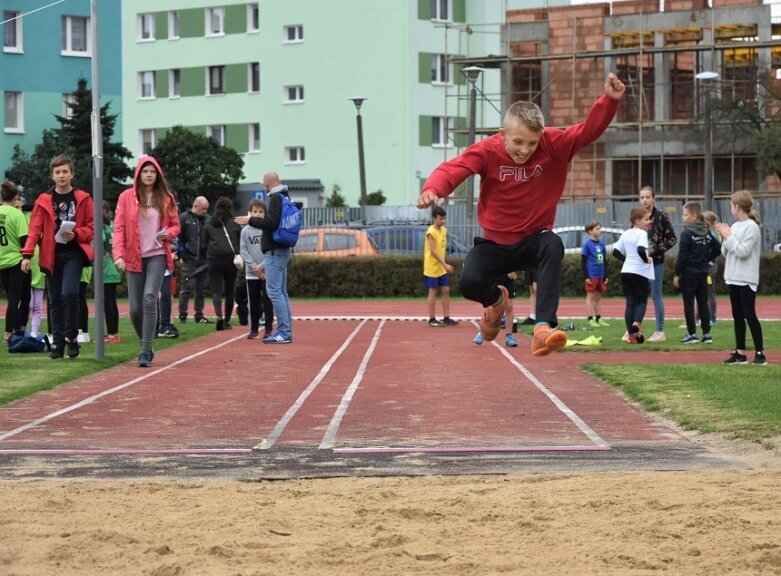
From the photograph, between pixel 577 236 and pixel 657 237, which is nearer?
pixel 657 237

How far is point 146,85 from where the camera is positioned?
66.8 m

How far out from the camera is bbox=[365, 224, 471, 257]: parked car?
1331 inches

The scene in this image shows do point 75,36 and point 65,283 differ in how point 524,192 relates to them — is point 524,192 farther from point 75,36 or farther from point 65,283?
point 75,36

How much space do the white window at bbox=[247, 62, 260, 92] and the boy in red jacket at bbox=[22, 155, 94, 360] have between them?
5052cm

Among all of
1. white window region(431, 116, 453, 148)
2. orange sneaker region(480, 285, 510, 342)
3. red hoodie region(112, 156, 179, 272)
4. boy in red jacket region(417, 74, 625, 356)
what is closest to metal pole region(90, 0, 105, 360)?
red hoodie region(112, 156, 179, 272)

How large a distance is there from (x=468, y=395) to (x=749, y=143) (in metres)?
35.4

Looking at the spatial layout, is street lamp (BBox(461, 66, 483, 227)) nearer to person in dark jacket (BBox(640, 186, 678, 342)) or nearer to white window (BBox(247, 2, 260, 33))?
person in dark jacket (BBox(640, 186, 678, 342))

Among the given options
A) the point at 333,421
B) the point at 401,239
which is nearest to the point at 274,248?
the point at 333,421

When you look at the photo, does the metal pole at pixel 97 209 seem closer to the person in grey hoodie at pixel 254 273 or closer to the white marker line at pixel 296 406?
the white marker line at pixel 296 406

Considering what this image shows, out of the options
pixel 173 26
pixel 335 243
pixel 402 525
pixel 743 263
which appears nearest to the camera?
pixel 402 525

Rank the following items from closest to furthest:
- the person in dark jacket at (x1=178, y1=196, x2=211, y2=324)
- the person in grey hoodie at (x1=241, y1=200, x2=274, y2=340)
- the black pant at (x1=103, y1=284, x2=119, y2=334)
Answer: the black pant at (x1=103, y1=284, x2=119, y2=334)
the person in grey hoodie at (x1=241, y1=200, x2=274, y2=340)
the person in dark jacket at (x1=178, y1=196, x2=211, y2=324)

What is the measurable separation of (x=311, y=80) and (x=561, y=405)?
52.2 meters

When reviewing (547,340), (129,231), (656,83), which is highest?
(656,83)

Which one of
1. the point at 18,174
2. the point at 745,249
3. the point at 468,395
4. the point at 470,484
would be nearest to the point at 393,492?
the point at 470,484
